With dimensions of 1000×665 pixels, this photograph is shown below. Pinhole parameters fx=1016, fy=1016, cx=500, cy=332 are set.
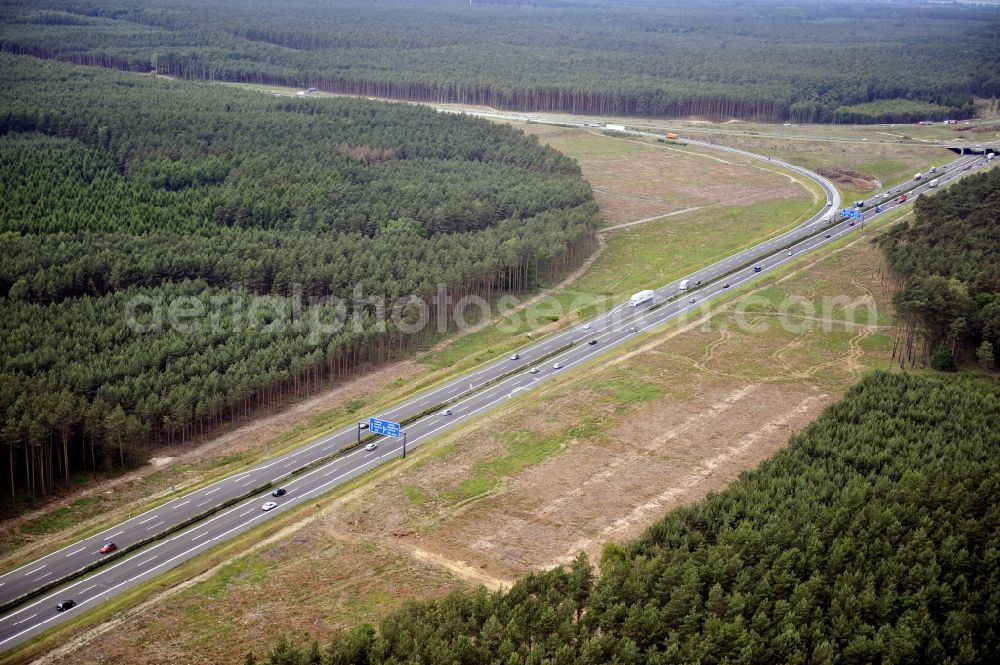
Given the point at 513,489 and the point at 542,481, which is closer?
the point at 513,489

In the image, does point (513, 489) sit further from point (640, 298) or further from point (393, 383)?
point (640, 298)

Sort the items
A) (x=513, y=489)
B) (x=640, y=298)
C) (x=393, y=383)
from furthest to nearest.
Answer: (x=640, y=298) < (x=393, y=383) < (x=513, y=489)

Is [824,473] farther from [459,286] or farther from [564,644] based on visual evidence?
[459,286]

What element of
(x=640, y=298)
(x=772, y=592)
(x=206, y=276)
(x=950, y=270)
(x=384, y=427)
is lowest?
(x=384, y=427)

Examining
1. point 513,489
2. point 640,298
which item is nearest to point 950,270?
point 640,298

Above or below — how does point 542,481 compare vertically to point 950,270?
below

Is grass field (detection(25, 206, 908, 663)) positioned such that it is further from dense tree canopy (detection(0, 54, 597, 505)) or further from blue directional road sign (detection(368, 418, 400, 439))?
dense tree canopy (detection(0, 54, 597, 505))

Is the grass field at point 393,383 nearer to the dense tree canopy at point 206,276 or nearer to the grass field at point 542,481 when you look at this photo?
the dense tree canopy at point 206,276
